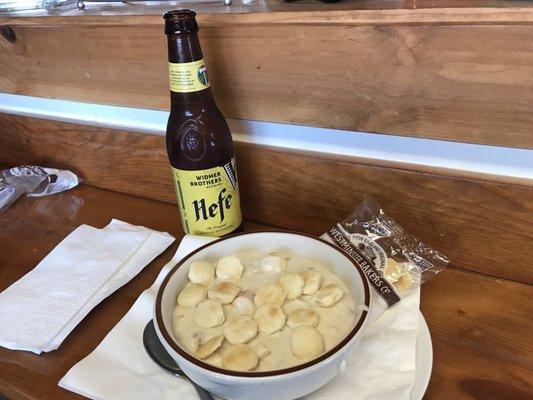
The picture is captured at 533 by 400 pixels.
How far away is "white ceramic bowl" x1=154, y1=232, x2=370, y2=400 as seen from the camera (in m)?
0.43

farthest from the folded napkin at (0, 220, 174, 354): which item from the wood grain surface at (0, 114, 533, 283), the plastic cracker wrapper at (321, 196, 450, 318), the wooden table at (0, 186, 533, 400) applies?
the plastic cracker wrapper at (321, 196, 450, 318)

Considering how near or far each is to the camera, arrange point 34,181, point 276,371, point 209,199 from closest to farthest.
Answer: point 276,371 → point 209,199 → point 34,181

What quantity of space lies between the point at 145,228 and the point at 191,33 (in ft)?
1.00

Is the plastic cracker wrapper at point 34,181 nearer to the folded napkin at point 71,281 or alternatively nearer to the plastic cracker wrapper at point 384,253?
the folded napkin at point 71,281

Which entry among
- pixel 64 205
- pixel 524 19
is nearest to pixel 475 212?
pixel 524 19

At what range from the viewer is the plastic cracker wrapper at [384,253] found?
0.58 m

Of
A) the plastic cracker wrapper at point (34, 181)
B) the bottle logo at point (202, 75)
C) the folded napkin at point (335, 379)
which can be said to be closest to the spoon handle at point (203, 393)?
the folded napkin at point (335, 379)

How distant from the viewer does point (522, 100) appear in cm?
54

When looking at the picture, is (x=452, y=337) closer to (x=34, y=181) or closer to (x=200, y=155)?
(x=200, y=155)

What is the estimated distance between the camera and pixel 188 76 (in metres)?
0.61

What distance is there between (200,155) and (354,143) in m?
0.20

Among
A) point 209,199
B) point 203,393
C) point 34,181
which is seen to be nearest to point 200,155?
point 209,199

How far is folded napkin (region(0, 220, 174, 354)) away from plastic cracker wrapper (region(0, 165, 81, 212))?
0.20 meters

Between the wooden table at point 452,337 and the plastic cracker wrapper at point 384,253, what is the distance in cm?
3
